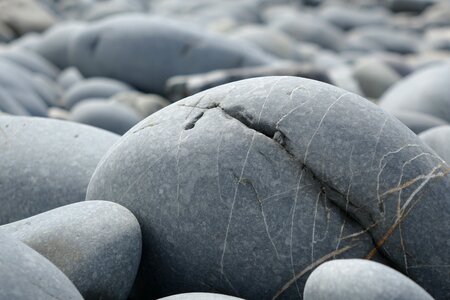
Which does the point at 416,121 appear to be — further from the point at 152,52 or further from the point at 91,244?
the point at 91,244

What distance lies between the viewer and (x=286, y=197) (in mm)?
2578

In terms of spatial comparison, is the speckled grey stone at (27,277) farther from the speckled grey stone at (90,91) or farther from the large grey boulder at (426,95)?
the speckled grey stone at (90,91)

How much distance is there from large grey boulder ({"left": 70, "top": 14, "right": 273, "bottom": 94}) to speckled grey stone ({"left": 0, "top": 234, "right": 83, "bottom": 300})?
17.0ft

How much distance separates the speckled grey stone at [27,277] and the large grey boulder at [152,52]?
5.18m

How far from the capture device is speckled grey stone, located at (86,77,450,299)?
2.54 metres

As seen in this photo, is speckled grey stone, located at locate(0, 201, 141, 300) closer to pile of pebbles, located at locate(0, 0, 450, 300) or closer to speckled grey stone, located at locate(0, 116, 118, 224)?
pile of pebbles, located at locate(0, 0, 450, 300)

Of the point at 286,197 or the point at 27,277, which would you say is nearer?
the point at 27,277

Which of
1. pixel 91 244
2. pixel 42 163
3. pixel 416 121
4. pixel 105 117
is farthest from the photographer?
pixel 105 117

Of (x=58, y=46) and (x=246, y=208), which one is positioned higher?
(x=246, y=208)

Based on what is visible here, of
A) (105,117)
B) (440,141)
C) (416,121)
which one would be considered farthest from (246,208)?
(105,117)

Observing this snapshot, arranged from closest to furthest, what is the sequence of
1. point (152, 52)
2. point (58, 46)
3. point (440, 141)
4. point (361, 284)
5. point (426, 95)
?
1. point (361, 284)
2. point (440, 141)
3. point (426, 95)
4. point (152, 52)
5. point (58, 46)

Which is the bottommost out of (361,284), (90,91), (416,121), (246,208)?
(90,91)

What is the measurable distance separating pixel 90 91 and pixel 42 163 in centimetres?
349

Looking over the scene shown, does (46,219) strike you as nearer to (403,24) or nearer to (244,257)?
(244,257)
